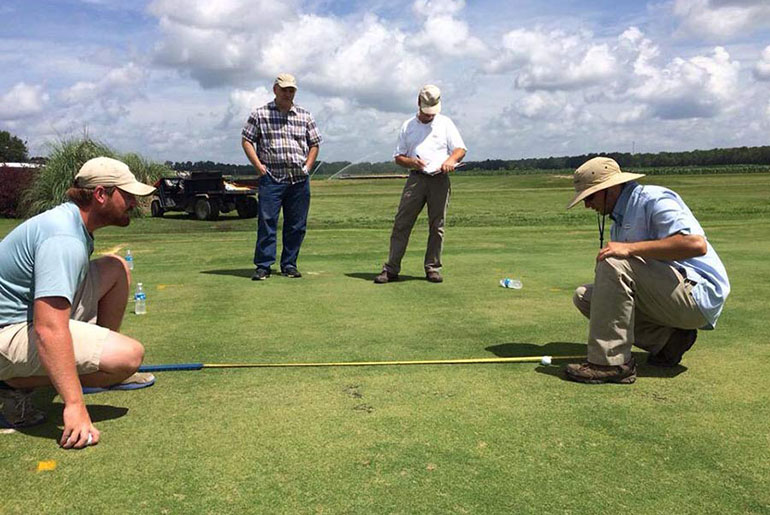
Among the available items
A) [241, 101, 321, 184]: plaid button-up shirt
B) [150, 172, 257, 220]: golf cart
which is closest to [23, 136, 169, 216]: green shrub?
[150, 172, 257, 220]: golf cart

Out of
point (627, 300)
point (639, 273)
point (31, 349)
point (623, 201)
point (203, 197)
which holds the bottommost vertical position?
point (203, 197)

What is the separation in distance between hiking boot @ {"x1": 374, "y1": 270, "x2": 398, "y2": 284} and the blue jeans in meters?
1.13

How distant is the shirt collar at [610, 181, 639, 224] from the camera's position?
427 cm

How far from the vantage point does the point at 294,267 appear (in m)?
8.42

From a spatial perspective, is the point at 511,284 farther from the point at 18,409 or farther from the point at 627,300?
the point at 18,409

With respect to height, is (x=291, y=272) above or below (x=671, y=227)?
below

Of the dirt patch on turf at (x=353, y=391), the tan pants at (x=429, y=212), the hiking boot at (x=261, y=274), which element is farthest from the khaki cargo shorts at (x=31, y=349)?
the tan pants at (x=429, y=212)

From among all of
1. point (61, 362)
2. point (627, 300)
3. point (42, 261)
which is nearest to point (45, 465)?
point (61, 362)

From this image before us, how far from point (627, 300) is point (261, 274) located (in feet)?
16.0

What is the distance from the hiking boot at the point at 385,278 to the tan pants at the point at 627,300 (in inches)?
151

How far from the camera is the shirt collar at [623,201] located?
14.0 ft

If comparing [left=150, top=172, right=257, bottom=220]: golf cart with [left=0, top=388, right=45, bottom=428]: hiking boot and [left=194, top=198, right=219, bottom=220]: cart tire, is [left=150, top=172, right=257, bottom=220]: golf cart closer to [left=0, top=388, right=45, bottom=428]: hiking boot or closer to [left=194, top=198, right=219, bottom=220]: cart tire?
[left=194, top=198, right=219, bottom=220]: cart tire

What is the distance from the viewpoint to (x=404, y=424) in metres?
3.43

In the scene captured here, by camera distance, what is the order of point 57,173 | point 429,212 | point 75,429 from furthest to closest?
point 57,173
point 429,212
point 75,429
